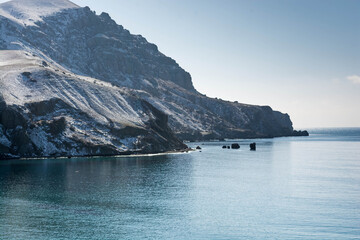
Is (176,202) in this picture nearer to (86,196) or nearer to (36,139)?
(86,196)

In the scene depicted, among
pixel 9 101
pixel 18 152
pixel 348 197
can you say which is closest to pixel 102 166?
pixel 18 152

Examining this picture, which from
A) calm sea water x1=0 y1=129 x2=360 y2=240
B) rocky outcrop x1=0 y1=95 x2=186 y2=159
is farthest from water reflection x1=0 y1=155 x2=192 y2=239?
rocky outcrop x1=0 y1=95 x2=186 y2=159

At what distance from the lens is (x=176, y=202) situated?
9000cm

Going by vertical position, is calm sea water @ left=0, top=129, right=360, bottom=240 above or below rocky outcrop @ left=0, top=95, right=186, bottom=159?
below

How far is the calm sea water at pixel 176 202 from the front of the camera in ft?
219

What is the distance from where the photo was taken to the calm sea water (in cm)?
6675

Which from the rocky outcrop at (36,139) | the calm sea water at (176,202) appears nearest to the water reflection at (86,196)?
the calm sea water at (176,202)

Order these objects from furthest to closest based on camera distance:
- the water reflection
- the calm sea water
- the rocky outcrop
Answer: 1. the rocky outcrop
2. the water reflection
3. the calm sea water

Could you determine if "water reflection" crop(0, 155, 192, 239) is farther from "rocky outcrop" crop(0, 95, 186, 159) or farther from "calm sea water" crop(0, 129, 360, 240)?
"rocky outcrop" crop(0, 95, 186, 159)

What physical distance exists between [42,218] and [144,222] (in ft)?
63.3

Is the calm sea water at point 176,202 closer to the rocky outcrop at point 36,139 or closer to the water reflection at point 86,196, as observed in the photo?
the water reflection at point 86,196

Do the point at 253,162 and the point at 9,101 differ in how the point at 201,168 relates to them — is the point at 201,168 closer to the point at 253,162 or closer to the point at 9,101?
the point at 253,162

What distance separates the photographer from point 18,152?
587ft

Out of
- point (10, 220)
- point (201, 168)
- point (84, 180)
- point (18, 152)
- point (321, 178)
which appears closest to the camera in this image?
point (10, 220)
